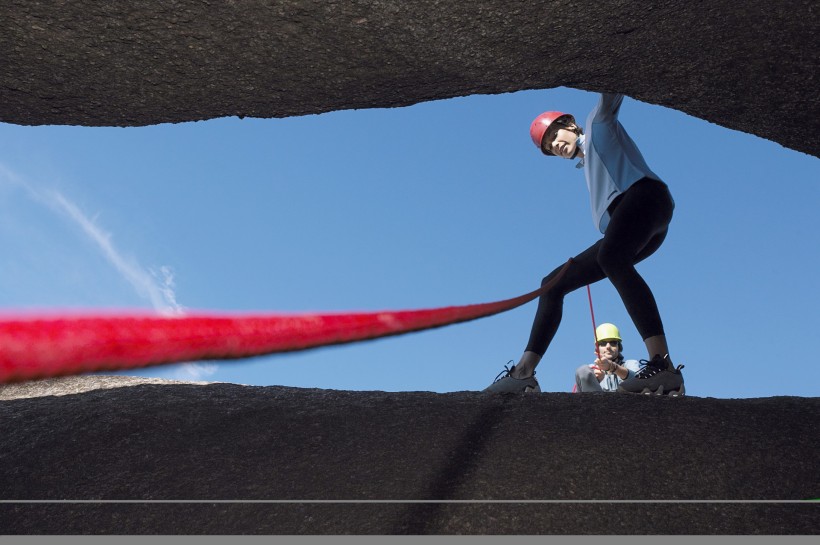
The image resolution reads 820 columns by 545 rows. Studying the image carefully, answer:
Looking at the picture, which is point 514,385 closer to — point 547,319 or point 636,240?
point 547,319

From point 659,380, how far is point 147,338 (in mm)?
3042

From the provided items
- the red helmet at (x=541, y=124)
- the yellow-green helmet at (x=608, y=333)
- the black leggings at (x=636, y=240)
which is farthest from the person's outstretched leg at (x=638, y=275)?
the yellow-green helmet at (x=608, y=333)

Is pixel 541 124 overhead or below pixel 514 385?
overhead

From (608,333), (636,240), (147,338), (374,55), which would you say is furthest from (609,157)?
(147,338)

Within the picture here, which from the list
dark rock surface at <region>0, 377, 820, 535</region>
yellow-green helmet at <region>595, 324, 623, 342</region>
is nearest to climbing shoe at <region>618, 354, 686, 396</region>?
dark rock surface at <region>0, 377, 820, 535</region>

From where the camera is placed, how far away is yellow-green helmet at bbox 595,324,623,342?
19.0 ft

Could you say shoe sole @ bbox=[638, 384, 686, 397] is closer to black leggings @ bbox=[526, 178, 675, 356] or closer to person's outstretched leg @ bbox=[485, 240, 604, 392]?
black leggings @ bbox=[526, 178, 675, 356]

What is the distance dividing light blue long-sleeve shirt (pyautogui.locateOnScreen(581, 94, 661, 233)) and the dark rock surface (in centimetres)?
115

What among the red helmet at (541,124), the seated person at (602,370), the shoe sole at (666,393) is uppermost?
the red helmet at (541,124)

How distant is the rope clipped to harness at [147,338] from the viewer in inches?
38.0

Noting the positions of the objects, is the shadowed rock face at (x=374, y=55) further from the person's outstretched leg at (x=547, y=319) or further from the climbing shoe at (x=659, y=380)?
the climbing shoe at (x=659, y=380)

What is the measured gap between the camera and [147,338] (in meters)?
1.12

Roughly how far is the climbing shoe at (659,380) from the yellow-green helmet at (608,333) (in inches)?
85.6

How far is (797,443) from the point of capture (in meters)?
3.04
